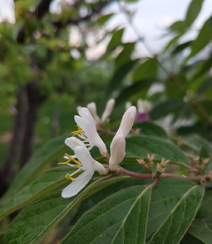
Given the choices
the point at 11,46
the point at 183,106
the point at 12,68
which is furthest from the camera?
the point at 12,68

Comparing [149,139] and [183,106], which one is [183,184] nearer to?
[149,139]

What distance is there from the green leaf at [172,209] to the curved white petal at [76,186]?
163 mm

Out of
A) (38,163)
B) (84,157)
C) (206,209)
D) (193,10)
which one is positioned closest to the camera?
(84,157)

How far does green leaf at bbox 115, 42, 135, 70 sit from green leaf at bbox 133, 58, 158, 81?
93mm

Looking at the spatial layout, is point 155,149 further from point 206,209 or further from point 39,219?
point 39,219

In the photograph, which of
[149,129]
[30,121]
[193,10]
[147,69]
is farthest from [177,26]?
[30,121]

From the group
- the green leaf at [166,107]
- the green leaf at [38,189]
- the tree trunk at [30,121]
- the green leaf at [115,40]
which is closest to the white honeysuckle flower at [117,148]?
the green leaf at [38,189]

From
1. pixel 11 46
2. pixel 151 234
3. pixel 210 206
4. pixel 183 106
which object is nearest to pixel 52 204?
pixel 151 234

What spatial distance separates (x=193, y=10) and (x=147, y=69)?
376 millimetres

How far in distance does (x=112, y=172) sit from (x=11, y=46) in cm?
107

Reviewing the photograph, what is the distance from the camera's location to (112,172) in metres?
0.46

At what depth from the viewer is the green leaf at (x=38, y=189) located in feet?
1.48

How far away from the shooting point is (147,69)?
116 cm

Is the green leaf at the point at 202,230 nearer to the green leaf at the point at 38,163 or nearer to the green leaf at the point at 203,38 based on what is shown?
the green leaf at the point at 38,163
